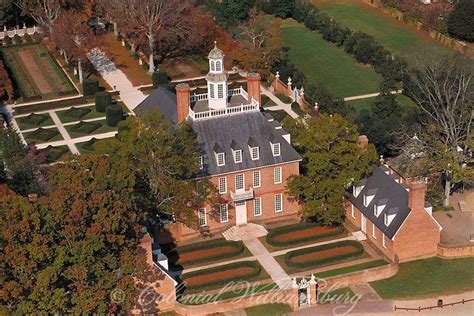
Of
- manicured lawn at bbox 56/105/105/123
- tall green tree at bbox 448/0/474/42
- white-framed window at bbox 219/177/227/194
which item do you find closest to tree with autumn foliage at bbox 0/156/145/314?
white-framed window at bbox 219/177/227/194

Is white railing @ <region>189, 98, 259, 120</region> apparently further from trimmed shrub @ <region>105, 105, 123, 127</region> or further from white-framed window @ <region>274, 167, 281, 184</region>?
trimmed shrub @ <region>105, 105, 123, 127</region>

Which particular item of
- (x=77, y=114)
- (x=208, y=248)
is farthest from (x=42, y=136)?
(x=208, y=248)

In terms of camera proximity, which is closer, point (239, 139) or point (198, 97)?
point (239, 139)

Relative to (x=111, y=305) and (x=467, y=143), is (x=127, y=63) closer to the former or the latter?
(x=467, y=143)

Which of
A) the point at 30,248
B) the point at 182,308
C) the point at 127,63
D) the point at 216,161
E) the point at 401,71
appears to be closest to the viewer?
the point at 30,248

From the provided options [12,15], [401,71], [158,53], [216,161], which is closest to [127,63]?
[158,53]

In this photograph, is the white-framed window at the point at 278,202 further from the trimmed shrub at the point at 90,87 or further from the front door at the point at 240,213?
the trimmed shrub at the point at 90,87

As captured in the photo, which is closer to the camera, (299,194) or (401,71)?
(299,194)

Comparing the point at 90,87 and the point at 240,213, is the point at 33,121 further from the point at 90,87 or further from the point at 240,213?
the point at 240,213
